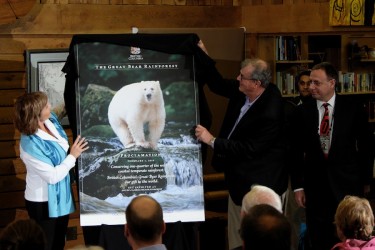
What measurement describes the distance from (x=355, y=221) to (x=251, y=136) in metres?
1.31

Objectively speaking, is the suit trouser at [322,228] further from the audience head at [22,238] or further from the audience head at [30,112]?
the audience head at [22,238]

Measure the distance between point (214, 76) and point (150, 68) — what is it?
0.47m

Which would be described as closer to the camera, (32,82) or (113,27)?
(32,82)

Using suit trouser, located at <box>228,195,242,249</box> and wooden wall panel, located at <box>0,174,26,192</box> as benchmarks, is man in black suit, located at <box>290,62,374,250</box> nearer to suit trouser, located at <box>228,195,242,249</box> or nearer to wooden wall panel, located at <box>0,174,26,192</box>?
suit trouser, located at <box>228,195,242,249</box>

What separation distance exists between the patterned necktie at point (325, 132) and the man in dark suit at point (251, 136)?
282 millimetres

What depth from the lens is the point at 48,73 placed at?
5.79m

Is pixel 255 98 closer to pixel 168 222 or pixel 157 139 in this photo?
pixel 157 139

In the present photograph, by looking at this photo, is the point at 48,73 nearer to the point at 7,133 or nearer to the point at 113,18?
the point at 7,133

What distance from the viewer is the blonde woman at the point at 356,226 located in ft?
11.3

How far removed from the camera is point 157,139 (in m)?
4.50

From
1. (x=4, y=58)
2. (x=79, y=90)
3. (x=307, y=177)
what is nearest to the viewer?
(x=79, y=90)

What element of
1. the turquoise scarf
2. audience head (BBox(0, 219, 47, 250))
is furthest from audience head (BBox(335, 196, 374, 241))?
the turquoise scarf

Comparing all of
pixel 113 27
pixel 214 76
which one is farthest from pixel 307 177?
pixel 113 27

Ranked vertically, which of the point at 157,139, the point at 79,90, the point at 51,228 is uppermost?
the point at 79,90
